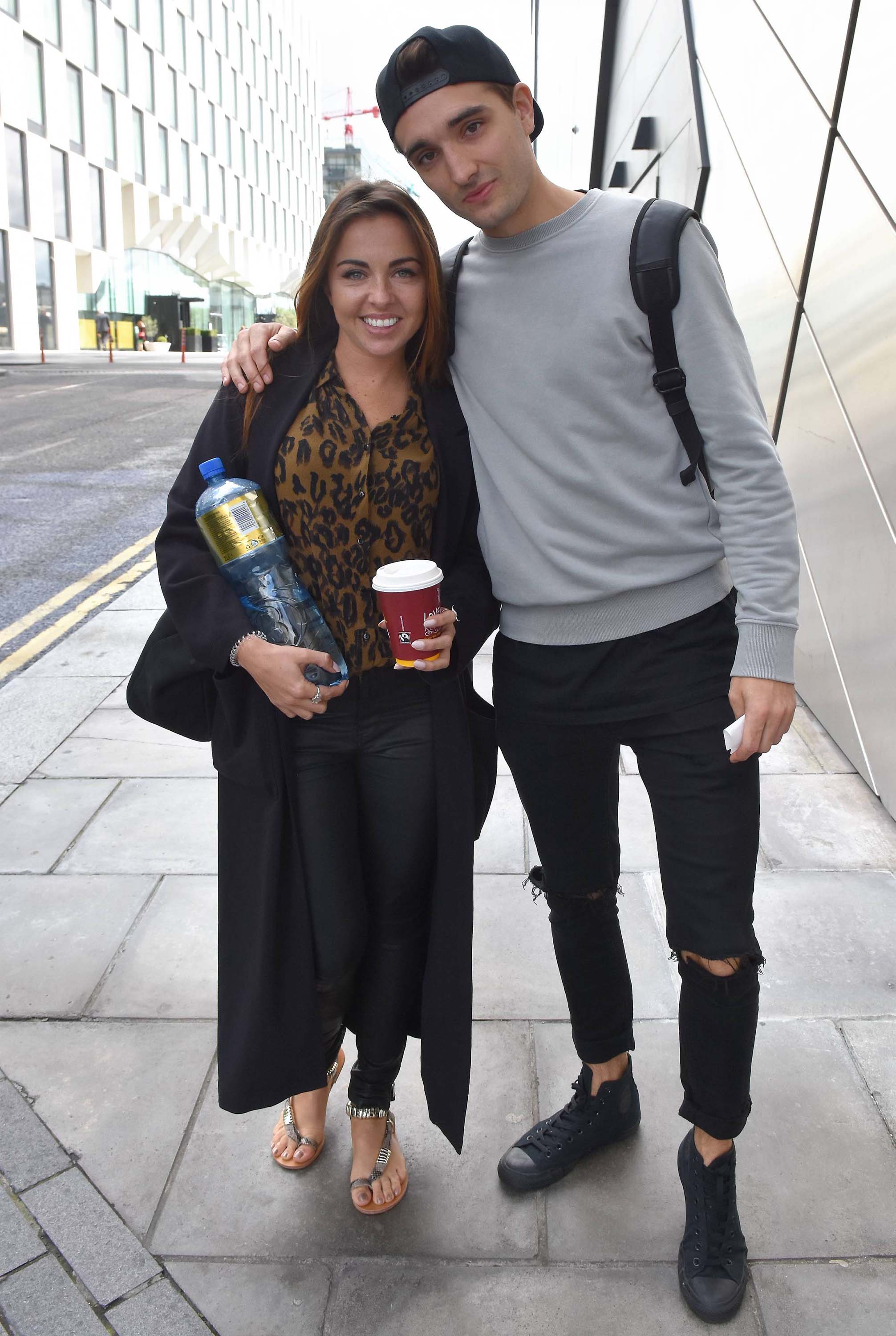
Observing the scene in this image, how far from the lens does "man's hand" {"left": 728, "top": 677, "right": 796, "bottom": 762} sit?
72.2 inches

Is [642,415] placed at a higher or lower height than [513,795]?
higher

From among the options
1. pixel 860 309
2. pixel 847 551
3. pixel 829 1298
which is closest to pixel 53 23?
pixel 860 309

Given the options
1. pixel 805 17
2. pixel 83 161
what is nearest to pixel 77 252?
pixel 83 161

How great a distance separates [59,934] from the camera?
10.6ft

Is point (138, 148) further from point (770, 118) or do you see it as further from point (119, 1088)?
point (119, 1088)

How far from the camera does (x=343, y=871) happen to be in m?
2.12

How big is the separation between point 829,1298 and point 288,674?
1523 millimetres

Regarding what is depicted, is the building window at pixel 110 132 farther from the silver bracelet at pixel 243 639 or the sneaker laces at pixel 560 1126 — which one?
the sneaker laces at pixel 560 1126

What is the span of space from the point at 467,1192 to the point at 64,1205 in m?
0.84

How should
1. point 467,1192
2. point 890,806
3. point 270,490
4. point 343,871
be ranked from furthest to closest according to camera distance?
point 890,806 → point 467,1192 → point 343,871 → point 270,490

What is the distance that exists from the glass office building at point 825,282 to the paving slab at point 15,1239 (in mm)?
3096

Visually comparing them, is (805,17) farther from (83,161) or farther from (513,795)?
(83,161)

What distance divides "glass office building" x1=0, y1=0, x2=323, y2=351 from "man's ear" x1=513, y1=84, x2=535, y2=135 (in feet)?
125

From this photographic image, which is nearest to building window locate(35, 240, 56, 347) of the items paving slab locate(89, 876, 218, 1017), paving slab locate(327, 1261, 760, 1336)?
paving slab locate(89, 876, 218, 1017)
